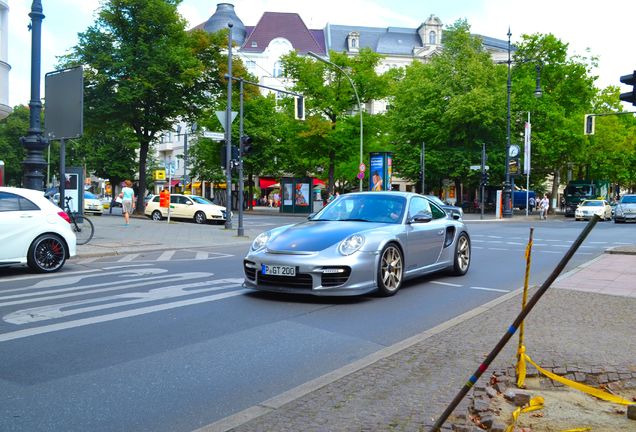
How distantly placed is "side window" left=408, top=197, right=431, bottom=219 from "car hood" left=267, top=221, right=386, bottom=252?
0.79 m

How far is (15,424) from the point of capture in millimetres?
3725

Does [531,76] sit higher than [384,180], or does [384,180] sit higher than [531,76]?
[531,76]

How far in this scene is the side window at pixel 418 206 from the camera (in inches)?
375

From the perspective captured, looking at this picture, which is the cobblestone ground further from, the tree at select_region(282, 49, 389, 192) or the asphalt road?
the tree at select_region(282, 49, 389, 192)

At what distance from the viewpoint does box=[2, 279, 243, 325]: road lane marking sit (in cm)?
696

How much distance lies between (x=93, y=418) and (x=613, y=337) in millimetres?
4741

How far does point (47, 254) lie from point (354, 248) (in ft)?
20.0

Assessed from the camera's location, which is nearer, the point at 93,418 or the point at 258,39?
the point at 93,418

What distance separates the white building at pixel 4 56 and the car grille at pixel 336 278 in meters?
15.3

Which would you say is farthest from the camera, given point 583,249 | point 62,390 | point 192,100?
point 192,100

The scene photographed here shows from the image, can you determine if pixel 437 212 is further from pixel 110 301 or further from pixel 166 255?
pixel 166 255

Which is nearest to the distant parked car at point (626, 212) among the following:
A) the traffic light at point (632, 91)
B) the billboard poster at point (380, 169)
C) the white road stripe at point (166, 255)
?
the billboard poster at point (380, 169)

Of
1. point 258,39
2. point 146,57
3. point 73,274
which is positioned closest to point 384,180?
point 146,57

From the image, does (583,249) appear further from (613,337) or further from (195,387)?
(195,387)
